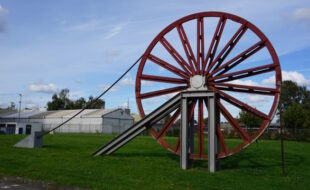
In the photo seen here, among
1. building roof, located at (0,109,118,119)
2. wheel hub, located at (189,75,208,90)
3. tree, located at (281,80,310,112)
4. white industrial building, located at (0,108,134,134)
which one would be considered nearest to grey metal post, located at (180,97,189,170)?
wheel hub, located at (189,75,208,90)

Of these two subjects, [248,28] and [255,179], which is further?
[248,28]

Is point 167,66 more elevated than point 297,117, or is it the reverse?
point 167,66

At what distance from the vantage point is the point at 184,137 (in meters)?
13.2

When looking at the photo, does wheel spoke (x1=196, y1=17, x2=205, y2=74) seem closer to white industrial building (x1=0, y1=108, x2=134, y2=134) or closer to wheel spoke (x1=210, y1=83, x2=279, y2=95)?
wheel spoke (x1=210, y1=83, x2=279, y2=95)

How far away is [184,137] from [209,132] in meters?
1.07

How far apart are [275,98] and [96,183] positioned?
303 inches

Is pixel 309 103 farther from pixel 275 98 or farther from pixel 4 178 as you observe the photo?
pixel 4 178

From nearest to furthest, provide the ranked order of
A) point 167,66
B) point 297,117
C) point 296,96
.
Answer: point 167,66 < point 297,117 < point 296,96

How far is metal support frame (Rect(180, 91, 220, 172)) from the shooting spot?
12609 mm

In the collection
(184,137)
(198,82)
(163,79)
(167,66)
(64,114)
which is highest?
(64,114)

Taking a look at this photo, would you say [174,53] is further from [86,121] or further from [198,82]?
[86,121]

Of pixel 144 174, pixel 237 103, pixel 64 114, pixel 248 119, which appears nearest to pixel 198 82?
pixel 237 103

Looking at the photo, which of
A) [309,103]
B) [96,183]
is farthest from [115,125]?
[96,183]

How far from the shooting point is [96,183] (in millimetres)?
9312
